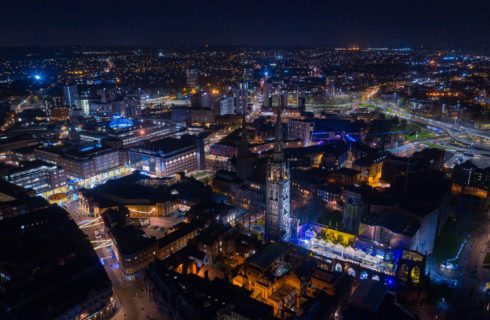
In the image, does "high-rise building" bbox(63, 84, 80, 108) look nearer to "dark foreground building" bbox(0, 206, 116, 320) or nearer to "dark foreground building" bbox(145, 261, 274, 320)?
"dark foreground building" bbox(0, 206, 116, 320)


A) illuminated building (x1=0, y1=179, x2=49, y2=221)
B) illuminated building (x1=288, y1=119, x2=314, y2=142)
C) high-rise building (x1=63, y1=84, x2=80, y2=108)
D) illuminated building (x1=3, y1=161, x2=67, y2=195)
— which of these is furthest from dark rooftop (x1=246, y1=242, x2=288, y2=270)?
high-rise building (x1=63, y1=84, x2=80, y2=108)

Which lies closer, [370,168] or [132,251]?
[132,251]

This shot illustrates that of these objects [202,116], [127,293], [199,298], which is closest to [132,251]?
[127,293]

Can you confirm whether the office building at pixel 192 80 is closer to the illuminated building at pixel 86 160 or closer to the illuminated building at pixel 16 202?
the illuminated building at pixel 86 160

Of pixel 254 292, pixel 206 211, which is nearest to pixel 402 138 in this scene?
pixel 206 211

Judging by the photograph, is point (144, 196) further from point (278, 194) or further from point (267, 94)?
point (267, 94)

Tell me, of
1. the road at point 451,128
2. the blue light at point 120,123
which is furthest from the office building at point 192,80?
the road at point 451,128
